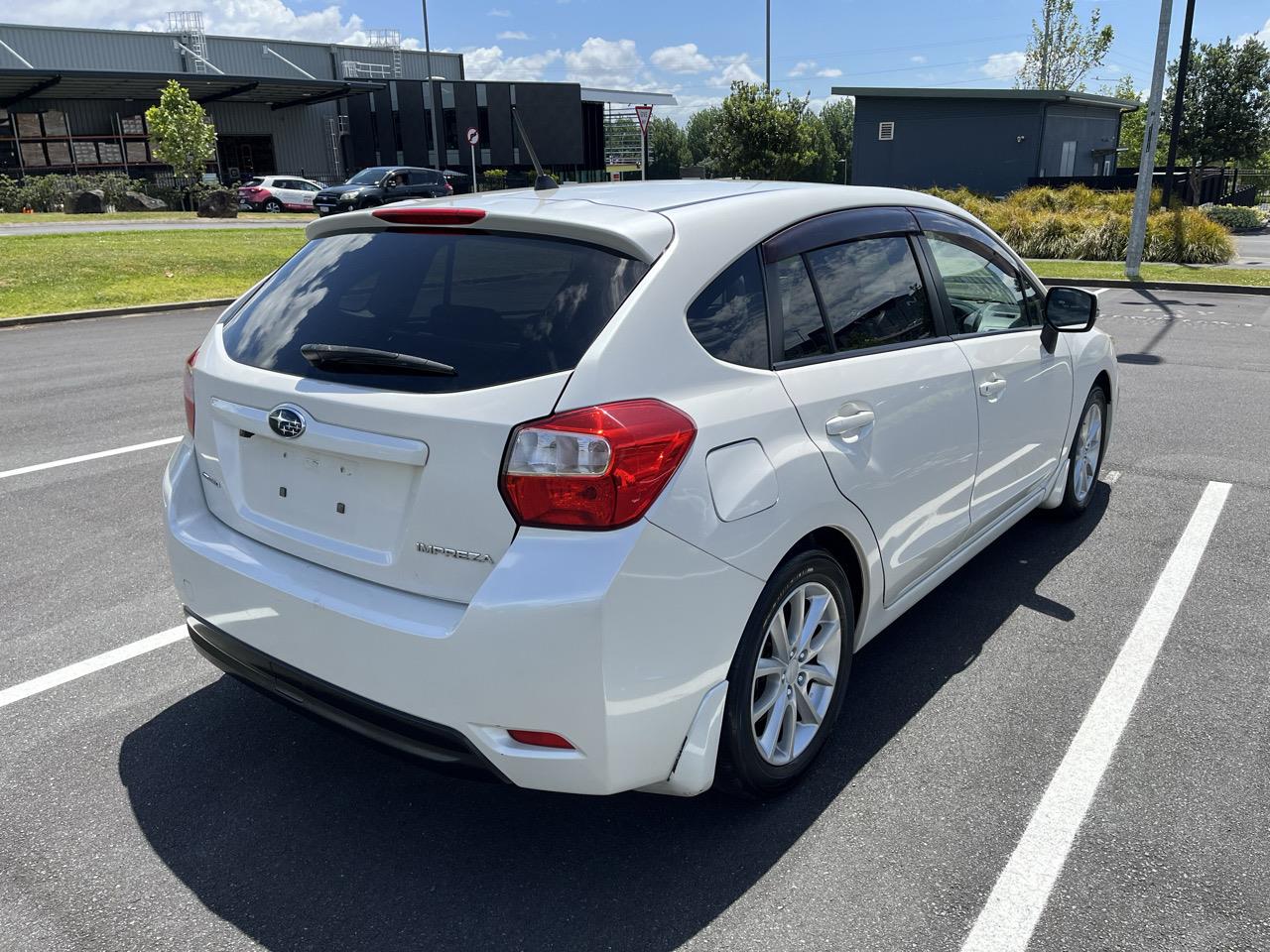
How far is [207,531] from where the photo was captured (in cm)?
290

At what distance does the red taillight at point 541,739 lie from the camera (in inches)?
91.7

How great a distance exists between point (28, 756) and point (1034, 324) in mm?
4195

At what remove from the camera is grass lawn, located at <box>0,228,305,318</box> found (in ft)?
45.9

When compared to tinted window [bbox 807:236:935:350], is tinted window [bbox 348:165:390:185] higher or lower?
higher

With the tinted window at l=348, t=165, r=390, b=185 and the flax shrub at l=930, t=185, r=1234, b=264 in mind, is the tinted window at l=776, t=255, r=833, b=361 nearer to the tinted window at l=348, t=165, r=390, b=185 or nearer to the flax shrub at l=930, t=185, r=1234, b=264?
the flax shrub at l=930, t=185, r=1234, b=264

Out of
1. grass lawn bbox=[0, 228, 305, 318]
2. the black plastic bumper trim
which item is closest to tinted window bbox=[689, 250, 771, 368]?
the black plastic bumper trim

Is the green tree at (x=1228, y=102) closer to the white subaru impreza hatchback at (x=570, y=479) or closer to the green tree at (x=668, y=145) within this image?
the white subaru impreza hatchback at (x=570, y=479)

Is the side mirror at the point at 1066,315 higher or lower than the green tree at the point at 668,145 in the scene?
lower

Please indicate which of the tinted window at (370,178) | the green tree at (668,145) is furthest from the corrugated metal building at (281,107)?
the green tree at (668,145)

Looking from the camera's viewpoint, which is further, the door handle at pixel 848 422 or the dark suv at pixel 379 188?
the dark suv at pixel 379 188

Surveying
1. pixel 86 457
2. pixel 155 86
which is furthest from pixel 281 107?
pixel 86 457

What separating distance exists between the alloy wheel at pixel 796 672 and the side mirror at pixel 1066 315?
2.05 metres

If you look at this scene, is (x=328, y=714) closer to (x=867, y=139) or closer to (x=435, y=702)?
(x=435, y=702)

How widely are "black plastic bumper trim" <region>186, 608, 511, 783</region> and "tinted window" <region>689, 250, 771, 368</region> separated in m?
1.19
